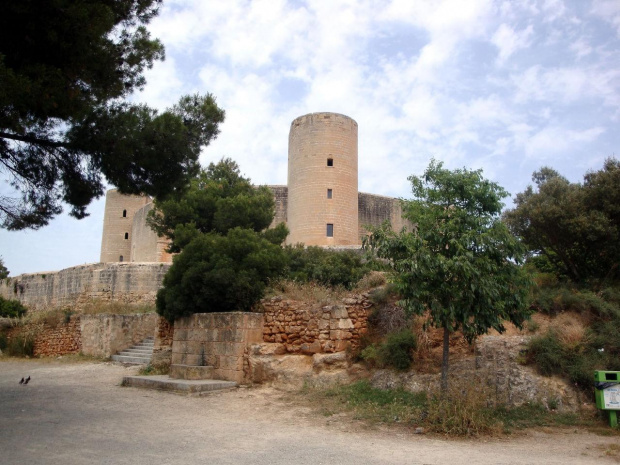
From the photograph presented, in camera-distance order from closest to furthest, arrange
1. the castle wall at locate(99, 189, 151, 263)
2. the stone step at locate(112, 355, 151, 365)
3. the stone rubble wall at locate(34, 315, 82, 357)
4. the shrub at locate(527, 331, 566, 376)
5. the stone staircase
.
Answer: the shrub at locate(527, 331, 566, 376), the stone step at locate(112, 355, 151, 365), the stone staircase, the stone rubble wall at locate(34, 315, 82, 357), the castle wall at locate(99, 189, 151, 263)

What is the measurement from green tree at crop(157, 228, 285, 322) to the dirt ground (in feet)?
7.66

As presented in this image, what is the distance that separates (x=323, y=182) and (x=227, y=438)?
1942cm

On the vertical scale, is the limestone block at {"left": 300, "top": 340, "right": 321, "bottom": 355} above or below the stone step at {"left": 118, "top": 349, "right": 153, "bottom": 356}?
above

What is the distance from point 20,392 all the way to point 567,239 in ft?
36.2

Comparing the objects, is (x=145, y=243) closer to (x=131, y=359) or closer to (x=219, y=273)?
(x=131, y=359)

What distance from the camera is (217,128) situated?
8594mm

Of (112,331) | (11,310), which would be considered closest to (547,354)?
(112,331)

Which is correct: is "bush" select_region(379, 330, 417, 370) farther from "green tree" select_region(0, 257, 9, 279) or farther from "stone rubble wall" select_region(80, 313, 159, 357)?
"green tree" select_region(0, 257, 9, 279)

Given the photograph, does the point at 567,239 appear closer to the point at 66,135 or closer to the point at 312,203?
the point at 66,135

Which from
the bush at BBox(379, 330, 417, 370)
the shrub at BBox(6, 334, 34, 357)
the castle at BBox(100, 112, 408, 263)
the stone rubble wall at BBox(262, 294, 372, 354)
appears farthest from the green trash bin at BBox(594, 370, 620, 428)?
the castle at BBox(100, 112, 408, 263)

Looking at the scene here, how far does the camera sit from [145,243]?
31.0 metres

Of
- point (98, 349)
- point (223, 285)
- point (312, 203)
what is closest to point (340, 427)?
point (223, 285)

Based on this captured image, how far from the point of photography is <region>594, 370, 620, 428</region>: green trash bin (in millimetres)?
5879

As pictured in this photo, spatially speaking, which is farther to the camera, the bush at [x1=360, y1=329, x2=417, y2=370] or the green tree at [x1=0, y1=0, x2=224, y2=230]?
the bush at [x1=360, y1=329, x2=417, y2=370]
